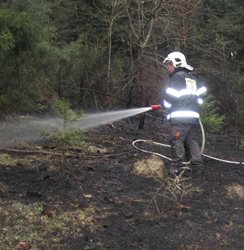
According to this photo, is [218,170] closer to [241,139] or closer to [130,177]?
[130,177]

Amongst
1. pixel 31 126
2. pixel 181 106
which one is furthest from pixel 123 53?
pixel 181 106

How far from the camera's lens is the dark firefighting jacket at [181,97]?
7434 mm

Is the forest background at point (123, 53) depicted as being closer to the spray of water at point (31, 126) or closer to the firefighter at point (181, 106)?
the spray of water at point (31, 126)

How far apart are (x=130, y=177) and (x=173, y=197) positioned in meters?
0.93

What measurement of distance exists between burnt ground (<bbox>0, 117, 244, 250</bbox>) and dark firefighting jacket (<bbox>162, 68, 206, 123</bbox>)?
743mm

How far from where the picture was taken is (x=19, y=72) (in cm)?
621

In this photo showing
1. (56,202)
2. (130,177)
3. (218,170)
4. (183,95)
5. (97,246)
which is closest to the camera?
(97,246)

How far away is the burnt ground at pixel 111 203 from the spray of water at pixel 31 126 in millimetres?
334

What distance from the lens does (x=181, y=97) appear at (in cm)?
743

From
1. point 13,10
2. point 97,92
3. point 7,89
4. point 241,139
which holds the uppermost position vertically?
point 13,10

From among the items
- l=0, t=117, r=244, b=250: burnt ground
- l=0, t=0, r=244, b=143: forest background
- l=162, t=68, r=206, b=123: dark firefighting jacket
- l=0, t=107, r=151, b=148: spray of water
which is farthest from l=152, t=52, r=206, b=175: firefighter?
l=0, t=0, r=244, b=143: forest background

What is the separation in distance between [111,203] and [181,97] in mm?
2399

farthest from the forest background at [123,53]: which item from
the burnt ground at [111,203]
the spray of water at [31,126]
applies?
the burnt ground at [111,203]

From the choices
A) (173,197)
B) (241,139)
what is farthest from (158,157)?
(241,139)
